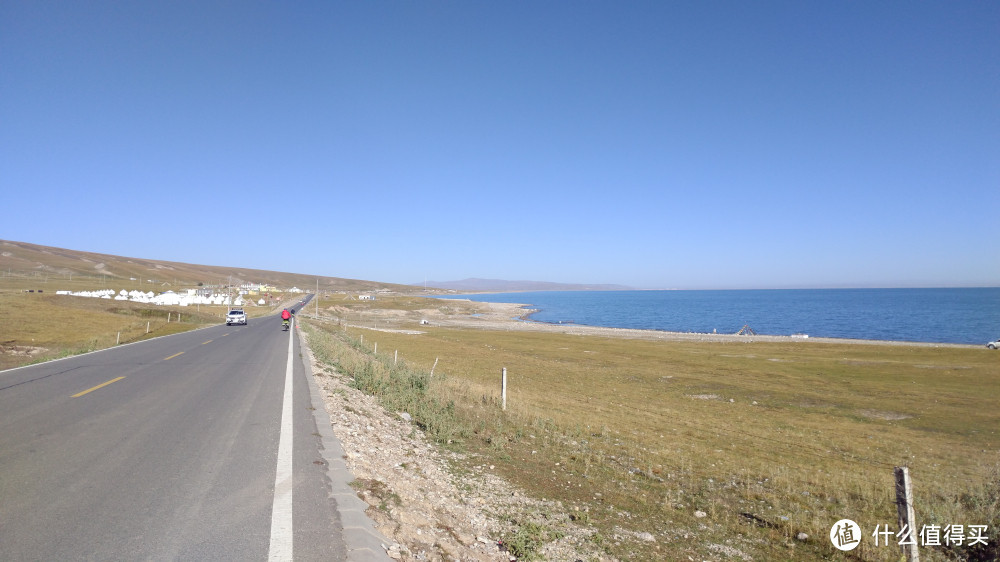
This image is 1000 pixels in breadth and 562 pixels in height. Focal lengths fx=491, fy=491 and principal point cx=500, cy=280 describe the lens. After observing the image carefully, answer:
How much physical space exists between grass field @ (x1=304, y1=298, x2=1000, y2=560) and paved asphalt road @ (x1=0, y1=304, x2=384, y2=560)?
3.20 meters

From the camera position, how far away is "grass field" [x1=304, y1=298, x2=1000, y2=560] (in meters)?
7.29

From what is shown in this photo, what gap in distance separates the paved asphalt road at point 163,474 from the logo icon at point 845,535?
6.68 m

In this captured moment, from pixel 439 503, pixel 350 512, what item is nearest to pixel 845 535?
pixel 439 503

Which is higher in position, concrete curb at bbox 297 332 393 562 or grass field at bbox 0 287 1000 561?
concrete curb at bbox 297 332 393 562

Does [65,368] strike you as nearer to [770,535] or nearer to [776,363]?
[770,535]

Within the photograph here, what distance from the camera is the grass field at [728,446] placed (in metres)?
7.29

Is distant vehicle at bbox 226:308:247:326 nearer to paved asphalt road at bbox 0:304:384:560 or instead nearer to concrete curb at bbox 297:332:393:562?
paved asphalt road at bbox 0:304:384:560

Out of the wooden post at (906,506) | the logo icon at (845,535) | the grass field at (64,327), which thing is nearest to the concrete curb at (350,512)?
the wooden post at (906,506)

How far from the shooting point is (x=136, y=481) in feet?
19.6

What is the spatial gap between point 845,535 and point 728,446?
6.06 metres

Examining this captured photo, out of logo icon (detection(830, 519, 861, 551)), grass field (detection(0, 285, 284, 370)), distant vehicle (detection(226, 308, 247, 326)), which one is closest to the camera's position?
logo icon (detection(830, 519, 861, 551))

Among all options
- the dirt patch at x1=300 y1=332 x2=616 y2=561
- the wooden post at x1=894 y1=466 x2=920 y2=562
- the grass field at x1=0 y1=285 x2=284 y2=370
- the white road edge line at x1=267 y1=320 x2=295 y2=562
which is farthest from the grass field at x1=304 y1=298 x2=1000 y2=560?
the grass field at x1=0 y1=285 x2=284 y2=370

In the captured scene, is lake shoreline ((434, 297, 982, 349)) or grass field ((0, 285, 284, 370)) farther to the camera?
lake shoreline ((434, 297, 982, 349))

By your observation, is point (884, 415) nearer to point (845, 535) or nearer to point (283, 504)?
point (845, 535)
